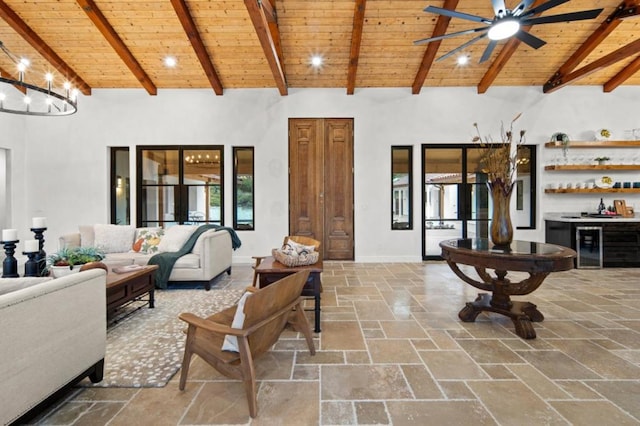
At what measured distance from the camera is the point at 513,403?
69.5 inches

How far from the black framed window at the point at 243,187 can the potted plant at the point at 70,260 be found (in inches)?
121

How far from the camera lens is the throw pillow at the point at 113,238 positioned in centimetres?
464

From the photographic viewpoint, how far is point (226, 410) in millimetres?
1717

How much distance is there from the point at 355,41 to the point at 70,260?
4750mm

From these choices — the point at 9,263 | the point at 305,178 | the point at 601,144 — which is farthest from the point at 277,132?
the point at 601,144

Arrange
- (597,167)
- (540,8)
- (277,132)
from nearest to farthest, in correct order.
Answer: (540,8) < (597,167) < (277,132)

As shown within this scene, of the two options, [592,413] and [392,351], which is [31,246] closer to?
[392,351]

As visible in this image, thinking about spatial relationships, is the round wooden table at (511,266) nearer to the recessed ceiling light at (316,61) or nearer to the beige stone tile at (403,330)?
the beige stone tile at (403,330)

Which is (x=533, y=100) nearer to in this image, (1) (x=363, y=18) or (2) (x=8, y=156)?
(1) (x=363, y=18)

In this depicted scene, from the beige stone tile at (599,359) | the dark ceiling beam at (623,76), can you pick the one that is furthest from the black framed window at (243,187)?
the dark ceiling beam at (623,76)

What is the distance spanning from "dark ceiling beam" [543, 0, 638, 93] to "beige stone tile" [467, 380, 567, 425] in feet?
18.6

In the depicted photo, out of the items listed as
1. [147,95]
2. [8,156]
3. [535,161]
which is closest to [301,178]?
[147,95]

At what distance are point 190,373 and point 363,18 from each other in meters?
4.92

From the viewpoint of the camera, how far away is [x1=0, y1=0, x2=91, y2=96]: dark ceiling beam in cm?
442
